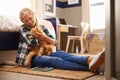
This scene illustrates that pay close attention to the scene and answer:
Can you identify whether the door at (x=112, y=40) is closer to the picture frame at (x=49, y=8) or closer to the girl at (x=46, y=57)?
the girl at (x=46, y=57)

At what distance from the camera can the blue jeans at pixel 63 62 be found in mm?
1736

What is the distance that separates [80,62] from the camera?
1729 mm

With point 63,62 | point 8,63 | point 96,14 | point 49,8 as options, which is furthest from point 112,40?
point 96,14

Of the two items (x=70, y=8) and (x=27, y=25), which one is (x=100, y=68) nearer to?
(x=27, y=25)

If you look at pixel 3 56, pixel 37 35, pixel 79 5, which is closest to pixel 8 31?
pixel 3 56

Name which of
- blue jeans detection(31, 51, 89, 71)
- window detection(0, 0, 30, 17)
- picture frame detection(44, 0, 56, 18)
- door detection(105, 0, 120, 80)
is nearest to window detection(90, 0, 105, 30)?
picture frame detection(44, 0, 56, 18)

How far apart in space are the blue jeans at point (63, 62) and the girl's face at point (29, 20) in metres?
0.35

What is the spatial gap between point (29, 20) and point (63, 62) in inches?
23.1

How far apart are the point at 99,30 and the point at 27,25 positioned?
10.3 feet

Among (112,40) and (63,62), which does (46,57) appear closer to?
(63,62)

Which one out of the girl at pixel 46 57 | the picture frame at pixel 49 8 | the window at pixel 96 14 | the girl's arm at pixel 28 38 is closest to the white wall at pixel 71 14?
the window at pixel 96 14

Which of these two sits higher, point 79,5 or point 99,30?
point 79,5

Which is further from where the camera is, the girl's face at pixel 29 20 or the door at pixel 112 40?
the girl's face at pixel 29 20

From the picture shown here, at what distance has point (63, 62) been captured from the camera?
6.00 ft
